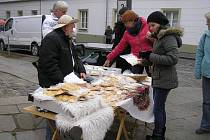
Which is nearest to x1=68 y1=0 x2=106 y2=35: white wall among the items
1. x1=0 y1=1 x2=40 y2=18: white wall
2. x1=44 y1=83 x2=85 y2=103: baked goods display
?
x1=0 y1=1 x2=40 y2=18: white wall

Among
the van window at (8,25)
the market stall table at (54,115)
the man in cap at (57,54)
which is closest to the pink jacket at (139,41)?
the man in cap at (57,54)

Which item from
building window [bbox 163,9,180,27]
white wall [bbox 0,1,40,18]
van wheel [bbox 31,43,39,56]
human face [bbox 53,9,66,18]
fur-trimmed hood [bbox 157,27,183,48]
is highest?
white wall [bbox 0,1,40,18]

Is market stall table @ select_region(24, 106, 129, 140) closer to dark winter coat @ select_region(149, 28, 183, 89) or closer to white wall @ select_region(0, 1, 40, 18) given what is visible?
dark winter coat @ select_region(149, 28, 183, 89)

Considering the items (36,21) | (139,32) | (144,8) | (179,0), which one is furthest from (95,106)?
(144,8)

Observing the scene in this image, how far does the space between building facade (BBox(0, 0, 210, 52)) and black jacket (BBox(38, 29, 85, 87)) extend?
16.9 m

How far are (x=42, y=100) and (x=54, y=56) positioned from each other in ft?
2.09

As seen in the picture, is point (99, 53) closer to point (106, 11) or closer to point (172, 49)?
point (172, 49)

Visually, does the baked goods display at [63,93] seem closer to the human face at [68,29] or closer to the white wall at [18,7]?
the human face at [68,29]

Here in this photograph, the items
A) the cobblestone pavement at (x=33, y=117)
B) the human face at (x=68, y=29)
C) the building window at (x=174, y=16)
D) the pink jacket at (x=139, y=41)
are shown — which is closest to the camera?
the human face at (x=68, y=29)

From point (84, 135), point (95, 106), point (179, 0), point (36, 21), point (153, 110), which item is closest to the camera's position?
point (84, 135)

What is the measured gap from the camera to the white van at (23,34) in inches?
700

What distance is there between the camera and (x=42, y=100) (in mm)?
3992

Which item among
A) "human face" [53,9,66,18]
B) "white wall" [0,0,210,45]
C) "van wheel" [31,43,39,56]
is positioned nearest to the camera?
"human face" [53,9,66,18]

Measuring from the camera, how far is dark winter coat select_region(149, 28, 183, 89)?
475 centimetres
